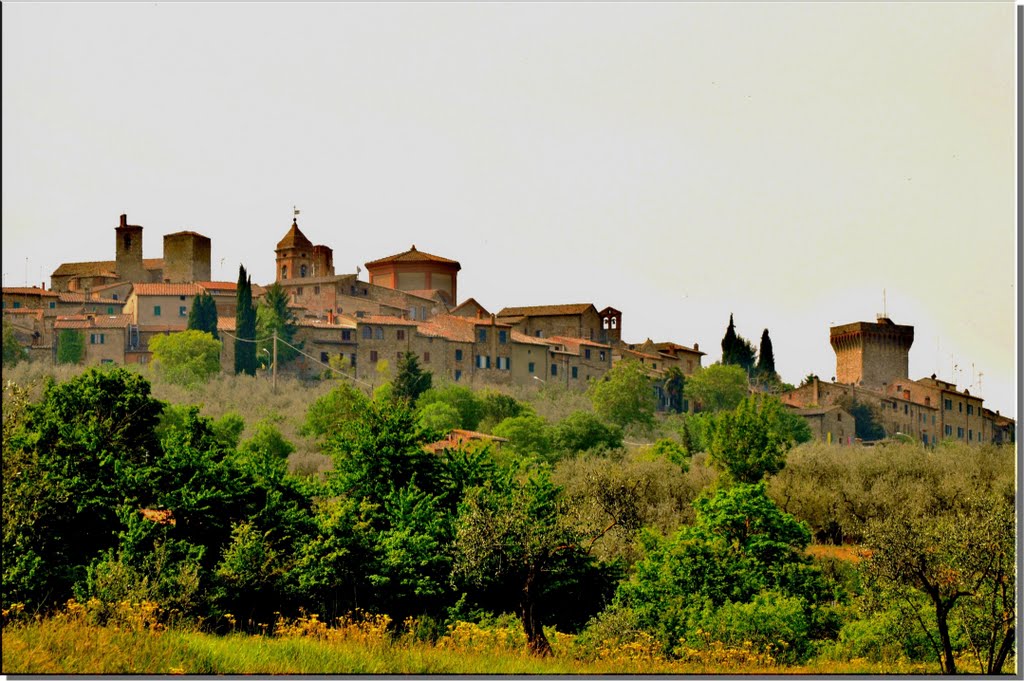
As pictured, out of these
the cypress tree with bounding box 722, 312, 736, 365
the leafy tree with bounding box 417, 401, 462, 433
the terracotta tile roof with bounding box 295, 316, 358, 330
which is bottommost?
the leafy tree with bounding box 417, 401, 462, 433

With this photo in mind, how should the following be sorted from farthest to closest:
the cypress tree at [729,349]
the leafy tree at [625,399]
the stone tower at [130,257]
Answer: the cypress tree at [729,349]
the stone tower at [130,257]
the leafy tree at [625,399]

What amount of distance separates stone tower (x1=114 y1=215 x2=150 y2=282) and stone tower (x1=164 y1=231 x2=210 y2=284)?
202 cm

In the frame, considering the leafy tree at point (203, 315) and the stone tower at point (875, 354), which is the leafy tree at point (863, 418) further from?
the leafy tree at point (203, 315)

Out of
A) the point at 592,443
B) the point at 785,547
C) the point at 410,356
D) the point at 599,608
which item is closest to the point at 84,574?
the point at 599,608

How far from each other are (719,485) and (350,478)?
58.3 feet

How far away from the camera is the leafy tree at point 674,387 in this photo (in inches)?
3049

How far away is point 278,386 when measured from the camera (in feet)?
213

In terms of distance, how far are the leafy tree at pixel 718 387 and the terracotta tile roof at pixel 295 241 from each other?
25998 mm

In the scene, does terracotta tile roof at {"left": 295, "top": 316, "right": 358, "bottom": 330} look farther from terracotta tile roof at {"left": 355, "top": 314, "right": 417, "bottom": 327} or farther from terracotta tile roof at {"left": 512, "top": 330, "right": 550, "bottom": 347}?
terracotta tile roof at {"left": 512, "top": 330, "right": 550, "bottom": 347}

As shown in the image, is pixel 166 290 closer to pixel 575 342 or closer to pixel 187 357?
pixel 187 357

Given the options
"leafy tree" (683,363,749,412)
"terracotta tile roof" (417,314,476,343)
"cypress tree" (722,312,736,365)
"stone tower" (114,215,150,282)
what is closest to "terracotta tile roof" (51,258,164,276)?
"stone tower" (114,215,150,282)

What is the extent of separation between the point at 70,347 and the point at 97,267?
500 inches

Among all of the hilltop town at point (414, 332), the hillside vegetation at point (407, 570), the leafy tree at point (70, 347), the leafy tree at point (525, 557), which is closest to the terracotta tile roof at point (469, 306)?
the hilltop town at point (414, 332)

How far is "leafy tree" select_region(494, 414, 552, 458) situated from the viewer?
2179 inches
